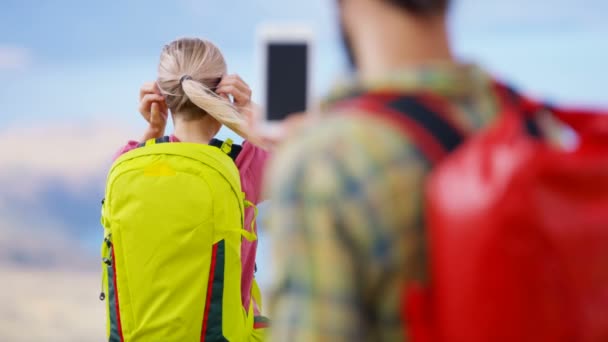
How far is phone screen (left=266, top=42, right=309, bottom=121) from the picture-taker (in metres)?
1.39

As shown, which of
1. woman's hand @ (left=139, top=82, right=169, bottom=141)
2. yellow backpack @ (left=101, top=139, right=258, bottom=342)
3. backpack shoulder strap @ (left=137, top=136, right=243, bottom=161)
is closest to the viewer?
yellow backpack @ (left=101, top=139, right=258, bottom=342)

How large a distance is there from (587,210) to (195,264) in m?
2.00

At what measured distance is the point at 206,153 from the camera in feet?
9.65

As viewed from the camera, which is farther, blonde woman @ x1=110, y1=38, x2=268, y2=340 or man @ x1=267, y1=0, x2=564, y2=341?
blonde woman @ x1=110, y1=38, x2=268, y2=340

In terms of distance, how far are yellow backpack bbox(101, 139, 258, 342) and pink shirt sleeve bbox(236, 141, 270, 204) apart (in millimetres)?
79

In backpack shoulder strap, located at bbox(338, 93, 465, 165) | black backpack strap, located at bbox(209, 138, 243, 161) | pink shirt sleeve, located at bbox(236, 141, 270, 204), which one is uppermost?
backpack shoulder strap, located at bbox(338, 93, 465, 165)

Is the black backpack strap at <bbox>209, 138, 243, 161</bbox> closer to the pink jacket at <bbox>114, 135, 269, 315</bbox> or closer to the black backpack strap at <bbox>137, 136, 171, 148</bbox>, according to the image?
the pink jacket at <bbox>114, 135, 269, 315</bbox>

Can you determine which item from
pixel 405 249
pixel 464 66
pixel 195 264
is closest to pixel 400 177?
pixel 405 249

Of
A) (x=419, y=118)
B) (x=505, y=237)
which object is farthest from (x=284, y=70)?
(x=505, y=237)

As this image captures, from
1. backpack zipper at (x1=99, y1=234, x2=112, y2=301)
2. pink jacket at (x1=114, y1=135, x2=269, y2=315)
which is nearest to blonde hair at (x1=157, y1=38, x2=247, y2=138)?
pink jacket at (x1=114, y1=135, x2=269, y2=315)

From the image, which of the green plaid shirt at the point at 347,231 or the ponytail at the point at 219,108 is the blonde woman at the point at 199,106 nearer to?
the ponytail at the point at 219,108

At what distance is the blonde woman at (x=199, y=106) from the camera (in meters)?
3.07

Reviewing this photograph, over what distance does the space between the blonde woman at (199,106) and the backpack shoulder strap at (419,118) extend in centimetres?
197

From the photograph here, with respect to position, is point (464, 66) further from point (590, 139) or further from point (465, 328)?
point (465, 328)
